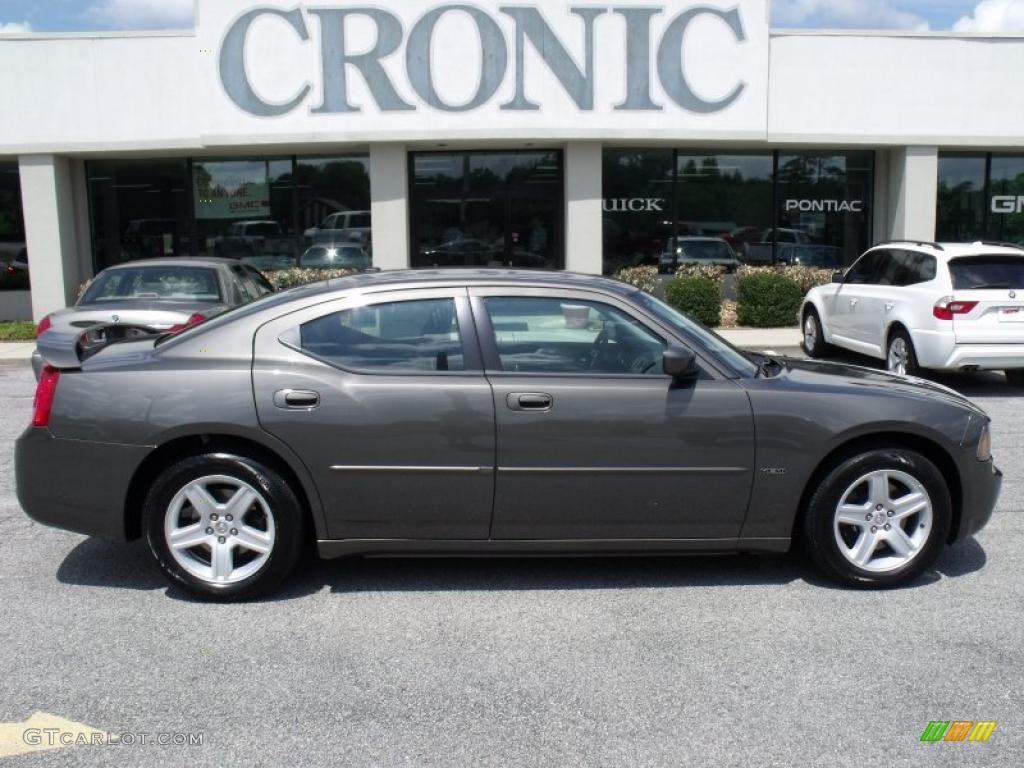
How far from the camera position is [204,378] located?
15.0 ft

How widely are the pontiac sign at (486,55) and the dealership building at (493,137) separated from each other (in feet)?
0.12

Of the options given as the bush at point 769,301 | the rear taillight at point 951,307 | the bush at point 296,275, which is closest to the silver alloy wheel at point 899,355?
the rear taillight at point 951,307

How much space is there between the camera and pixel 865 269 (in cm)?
1220

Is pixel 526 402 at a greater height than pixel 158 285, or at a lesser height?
lesser

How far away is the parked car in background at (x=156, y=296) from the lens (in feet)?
31.4

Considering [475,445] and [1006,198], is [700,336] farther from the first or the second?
[1006,198]

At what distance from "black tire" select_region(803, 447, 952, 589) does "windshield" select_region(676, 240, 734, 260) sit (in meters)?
14.6

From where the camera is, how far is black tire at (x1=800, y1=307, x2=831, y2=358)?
13445mm

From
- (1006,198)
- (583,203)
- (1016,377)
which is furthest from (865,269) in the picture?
(1006,198)

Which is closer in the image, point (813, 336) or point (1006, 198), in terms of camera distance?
point (813, 336)

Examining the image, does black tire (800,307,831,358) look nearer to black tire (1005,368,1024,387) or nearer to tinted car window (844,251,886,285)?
tinted car window (844,251,886,285)

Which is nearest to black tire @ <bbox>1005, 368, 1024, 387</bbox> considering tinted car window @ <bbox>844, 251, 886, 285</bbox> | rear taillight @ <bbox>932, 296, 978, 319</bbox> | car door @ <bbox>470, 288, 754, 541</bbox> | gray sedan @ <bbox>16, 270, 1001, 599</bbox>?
rear taillight @ <bbox>932, 296, 978, 319</bbox>

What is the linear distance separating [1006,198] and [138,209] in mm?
17351

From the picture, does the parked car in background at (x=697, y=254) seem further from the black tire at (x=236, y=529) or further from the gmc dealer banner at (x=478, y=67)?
the black tire at (x=236, y=529)
